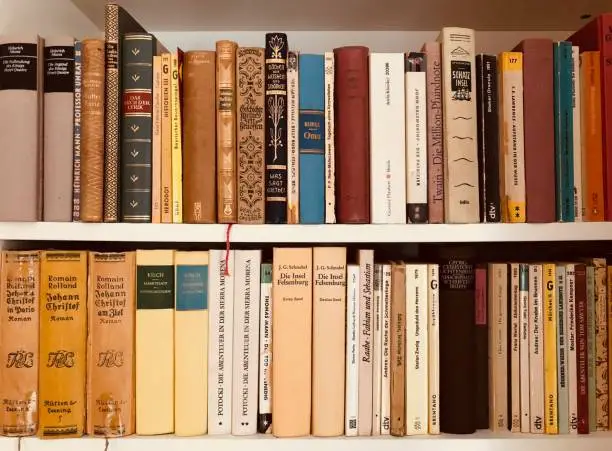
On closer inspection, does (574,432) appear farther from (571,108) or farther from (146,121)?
(146,121)

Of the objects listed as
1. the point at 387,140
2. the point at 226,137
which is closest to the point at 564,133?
the point at 387,140

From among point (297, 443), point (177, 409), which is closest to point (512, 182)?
point (297, 443)

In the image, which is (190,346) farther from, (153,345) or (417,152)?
(417,152)

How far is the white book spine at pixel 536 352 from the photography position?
824mm

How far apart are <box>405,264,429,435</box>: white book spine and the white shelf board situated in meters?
0.06

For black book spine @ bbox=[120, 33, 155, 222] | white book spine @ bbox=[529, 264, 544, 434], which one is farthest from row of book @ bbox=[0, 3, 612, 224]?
white book spine @ bbox=[529, 264, 544, 434]

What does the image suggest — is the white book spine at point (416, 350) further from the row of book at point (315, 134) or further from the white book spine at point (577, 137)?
A: the white book spine at point (577, 137)

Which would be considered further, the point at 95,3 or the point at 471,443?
the point at 95,3

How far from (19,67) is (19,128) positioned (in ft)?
0.29

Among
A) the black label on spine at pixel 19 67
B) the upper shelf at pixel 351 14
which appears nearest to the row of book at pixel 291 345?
the black label on spine at pixel 19 67

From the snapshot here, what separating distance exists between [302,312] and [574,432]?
0.45m

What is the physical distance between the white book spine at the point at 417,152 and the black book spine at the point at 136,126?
39cm

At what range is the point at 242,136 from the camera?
82 centimetres

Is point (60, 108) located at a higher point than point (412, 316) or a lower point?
higher
